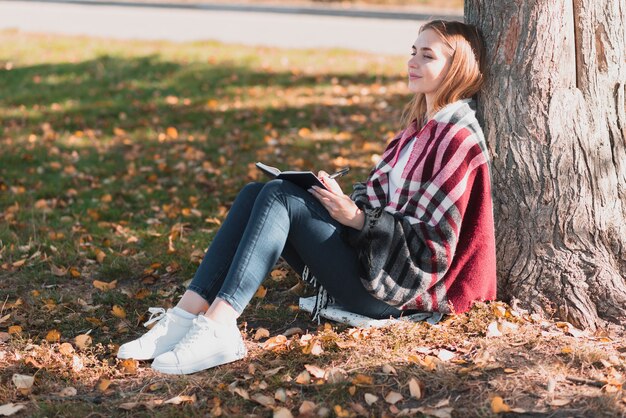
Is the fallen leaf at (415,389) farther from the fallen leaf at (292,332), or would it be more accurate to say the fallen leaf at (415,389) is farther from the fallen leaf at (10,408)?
the fallen leaf at (10,408)

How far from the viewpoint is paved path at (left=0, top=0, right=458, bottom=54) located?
38.5 ft

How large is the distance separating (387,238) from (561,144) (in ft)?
2.97

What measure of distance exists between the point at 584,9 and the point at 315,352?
6.11 feet

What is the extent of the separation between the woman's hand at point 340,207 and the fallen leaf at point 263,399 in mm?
763

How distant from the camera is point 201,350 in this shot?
3346mm

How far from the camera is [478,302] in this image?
364 cm

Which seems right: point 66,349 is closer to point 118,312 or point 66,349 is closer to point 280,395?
point 118,312

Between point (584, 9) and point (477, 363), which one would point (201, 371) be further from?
point (584, 9)

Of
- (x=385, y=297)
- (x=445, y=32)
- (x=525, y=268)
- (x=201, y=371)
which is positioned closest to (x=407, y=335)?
(x=385, y=297)

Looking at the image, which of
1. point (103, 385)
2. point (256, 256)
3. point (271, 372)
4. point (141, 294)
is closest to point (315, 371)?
point (271, 372)

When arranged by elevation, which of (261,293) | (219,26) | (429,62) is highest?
(219,26)

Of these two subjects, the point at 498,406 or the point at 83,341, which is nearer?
the point at 498,406

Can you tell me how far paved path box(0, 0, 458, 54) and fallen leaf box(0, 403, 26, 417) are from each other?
8282 mm

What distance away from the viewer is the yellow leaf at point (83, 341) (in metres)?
3.67
